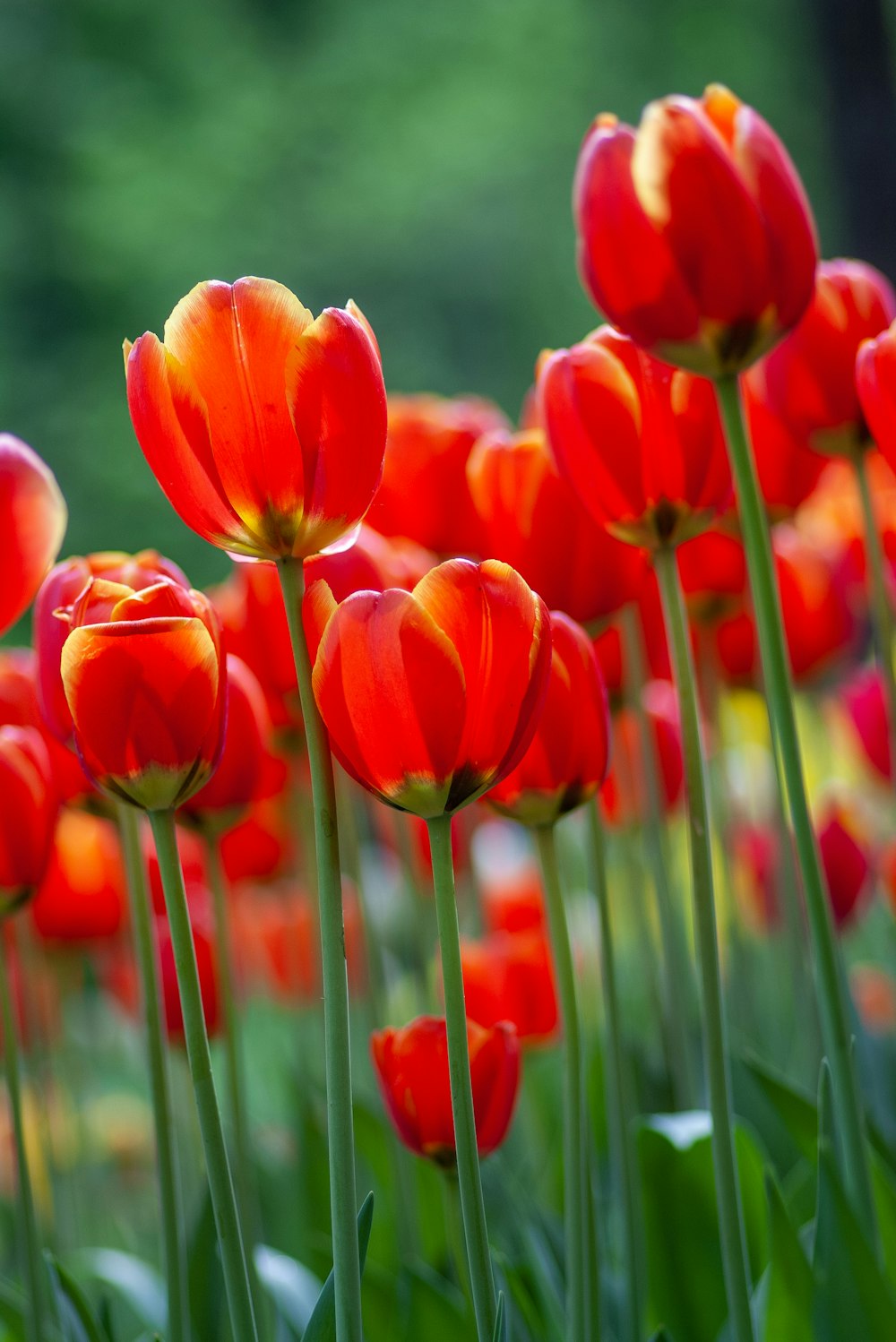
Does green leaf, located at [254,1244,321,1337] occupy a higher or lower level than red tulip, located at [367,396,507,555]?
lower

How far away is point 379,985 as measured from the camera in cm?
93

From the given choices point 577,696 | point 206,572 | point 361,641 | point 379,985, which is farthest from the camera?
point 206,572

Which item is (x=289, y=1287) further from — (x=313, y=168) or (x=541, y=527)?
(x=313, y=168)

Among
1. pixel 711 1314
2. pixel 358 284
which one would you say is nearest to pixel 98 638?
pixel 711 1314

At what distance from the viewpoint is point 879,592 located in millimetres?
708

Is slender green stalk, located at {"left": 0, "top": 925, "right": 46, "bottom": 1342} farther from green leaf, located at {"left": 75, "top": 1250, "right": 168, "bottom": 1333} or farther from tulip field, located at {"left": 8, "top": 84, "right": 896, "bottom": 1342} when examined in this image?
green leaf, located at {"left": 75, "top": 1250, "right": 168, "bottom": 1333}

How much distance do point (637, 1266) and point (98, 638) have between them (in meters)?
0.39

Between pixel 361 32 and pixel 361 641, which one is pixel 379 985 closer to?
pixel 361 641

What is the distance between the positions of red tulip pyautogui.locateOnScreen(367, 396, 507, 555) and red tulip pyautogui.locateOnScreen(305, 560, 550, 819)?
406mm

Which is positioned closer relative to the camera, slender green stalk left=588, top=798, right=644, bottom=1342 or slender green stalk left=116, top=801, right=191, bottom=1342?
slender green stalk left=116, top=801, right=191, bottom=1342

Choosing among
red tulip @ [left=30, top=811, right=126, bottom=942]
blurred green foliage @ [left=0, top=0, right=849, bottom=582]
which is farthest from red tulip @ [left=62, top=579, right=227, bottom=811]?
blurred green foliage @ [left=0, top=0, right=849, bottom=582]

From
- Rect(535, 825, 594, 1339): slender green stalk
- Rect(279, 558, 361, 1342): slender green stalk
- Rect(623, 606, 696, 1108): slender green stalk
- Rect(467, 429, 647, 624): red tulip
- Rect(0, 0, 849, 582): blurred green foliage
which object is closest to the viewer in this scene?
Rect(279, 558, 361, 1342): slender green stalk

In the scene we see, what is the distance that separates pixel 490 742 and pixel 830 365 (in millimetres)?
347

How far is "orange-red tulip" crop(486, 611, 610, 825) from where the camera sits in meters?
0.55
